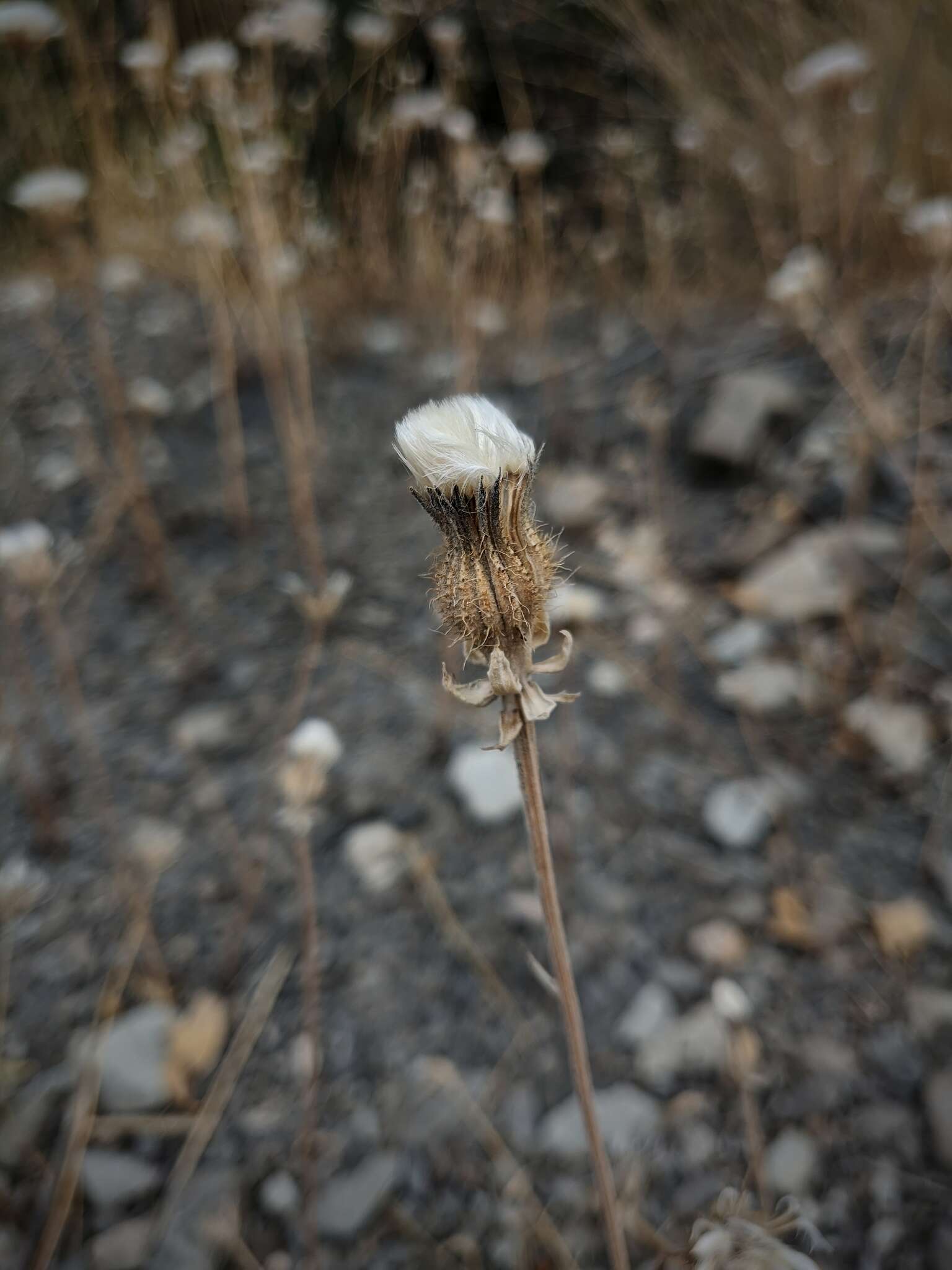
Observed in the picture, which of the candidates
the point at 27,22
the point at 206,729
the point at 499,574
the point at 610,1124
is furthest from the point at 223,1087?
the point at 27,22

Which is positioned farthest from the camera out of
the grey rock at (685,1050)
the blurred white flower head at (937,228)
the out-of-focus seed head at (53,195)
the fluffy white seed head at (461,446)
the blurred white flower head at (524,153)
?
the blurred white flower head at (524,153)

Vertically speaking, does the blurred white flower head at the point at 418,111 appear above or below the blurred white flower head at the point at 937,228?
above

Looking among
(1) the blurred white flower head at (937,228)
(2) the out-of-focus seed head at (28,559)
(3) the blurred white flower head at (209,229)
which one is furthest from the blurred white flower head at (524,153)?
(2) the out-of-focus seed head at (28,559)

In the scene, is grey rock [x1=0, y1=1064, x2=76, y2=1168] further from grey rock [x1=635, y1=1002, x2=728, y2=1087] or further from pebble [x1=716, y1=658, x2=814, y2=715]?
pebble [x1=716, y1=658, x2=814, y2=715]

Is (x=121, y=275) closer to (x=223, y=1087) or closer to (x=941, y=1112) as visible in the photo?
(x=223, y=1087)

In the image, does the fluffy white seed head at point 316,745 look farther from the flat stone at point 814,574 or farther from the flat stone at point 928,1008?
the flat stone at point 814,574

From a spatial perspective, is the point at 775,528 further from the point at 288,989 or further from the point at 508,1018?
the point at 288,989

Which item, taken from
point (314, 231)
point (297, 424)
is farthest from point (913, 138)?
point (297, 424)
